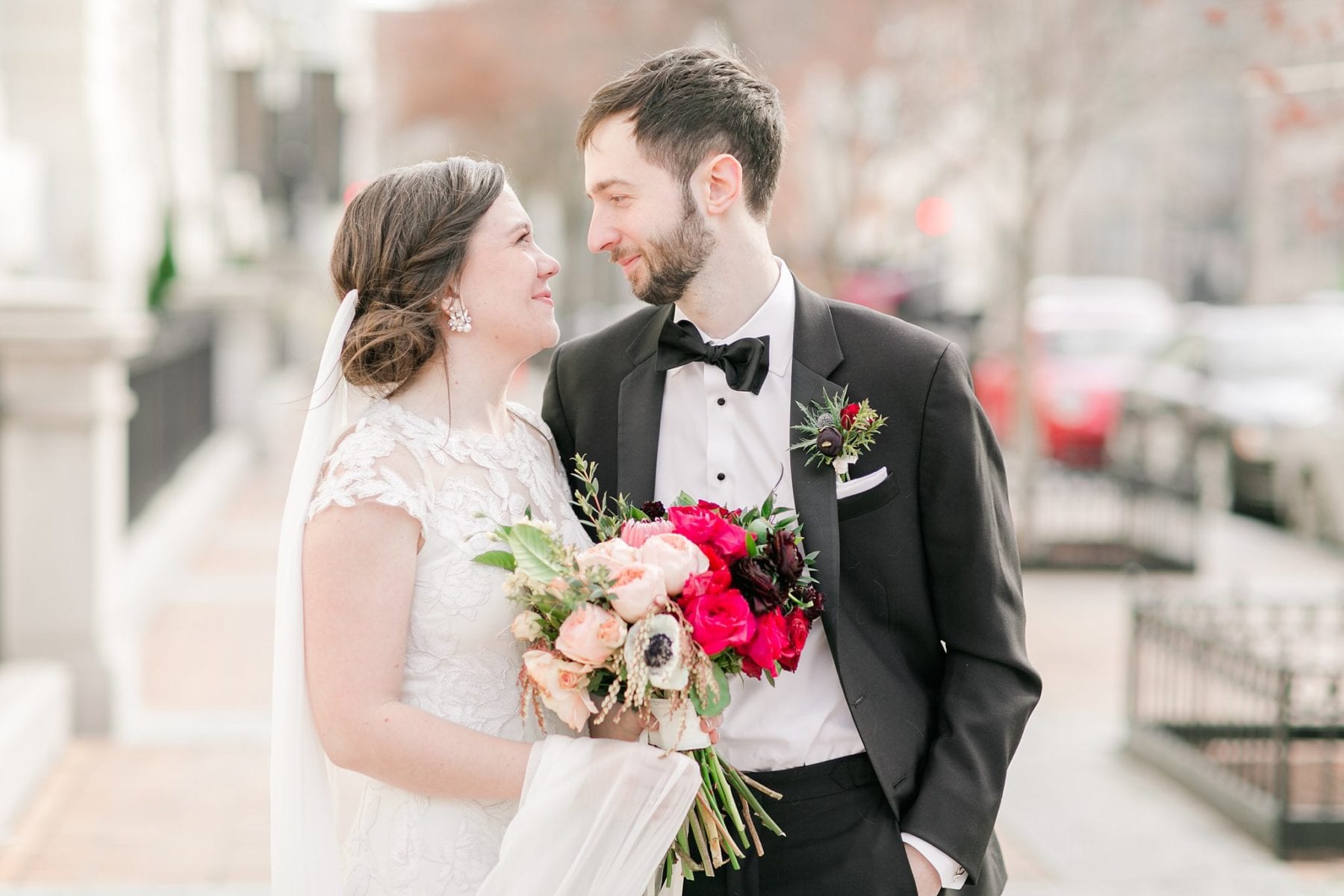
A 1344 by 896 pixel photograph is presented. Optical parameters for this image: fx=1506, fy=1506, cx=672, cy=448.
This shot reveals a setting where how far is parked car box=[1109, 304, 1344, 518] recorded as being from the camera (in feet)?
49.0

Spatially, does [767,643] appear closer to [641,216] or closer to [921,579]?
[921,579]

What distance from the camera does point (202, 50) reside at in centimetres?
2197

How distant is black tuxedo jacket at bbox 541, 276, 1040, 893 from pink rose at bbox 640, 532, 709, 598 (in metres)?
0.47

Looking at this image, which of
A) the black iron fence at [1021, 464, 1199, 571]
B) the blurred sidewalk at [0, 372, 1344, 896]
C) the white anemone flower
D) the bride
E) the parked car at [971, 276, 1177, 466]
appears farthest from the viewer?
the parked car at [971, 276, 1177, 466]

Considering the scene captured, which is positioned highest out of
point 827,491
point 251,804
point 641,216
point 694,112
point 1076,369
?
point 694,112

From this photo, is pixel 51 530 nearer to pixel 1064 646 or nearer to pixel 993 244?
pixel 1064 646

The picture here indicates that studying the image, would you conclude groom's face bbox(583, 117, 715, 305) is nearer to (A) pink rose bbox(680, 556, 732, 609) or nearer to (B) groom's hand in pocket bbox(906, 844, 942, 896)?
(A) pink rose bbox(680, 556, 732, 609)

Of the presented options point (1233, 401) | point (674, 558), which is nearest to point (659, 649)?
point (674, 558)

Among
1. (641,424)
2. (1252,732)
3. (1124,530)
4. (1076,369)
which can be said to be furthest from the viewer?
(1076,369)

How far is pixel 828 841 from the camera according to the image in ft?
10.1

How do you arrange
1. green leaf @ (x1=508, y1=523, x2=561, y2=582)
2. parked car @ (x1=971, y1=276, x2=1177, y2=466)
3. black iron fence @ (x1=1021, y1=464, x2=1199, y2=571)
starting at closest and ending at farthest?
green leaf @ (x1=508, y1=523, x2=561, y2=582), black iron fence @ (x1=1021, y1=464, x2=1199, y2=571), parked car @ (x1=971, y1=276, x2=1177, y2=466)

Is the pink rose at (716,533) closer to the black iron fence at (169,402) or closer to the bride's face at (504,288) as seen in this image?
the bride's face at (504,288)

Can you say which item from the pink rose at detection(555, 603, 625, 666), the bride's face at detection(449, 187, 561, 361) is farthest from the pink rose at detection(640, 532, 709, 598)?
the bride's face at detection(449, 187, 561, 361)

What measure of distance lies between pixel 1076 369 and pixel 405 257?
52.7ft
